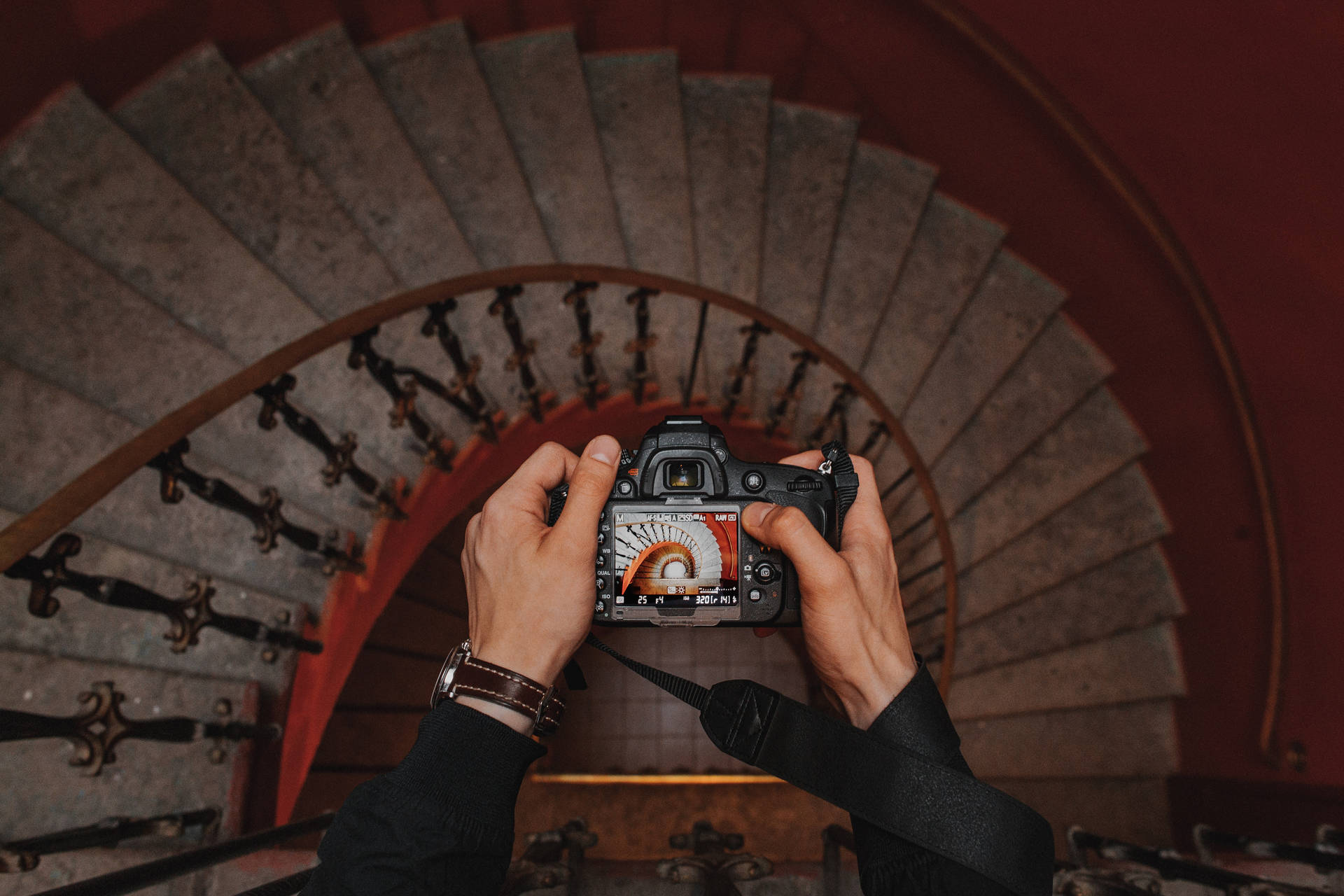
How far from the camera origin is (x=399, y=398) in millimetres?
1991

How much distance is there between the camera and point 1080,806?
9.73ft

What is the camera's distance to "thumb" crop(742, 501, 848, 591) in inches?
30.5

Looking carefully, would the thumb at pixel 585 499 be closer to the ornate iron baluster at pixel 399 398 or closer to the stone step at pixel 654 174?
the ornate iron baluster at pixel 399 398

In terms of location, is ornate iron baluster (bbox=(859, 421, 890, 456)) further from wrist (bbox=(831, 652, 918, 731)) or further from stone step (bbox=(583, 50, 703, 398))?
wrist (bbox=(831, 652, 918, 731))

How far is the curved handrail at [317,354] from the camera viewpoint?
1.25 m

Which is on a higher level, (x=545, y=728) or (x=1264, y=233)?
(x=1264, y=233)

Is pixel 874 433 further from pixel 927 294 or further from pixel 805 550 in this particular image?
pixel 805 550

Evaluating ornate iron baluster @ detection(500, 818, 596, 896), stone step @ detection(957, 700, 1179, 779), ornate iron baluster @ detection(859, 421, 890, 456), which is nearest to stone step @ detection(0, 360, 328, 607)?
ornate iron baluster @ detection(500, 818, 596, 896)

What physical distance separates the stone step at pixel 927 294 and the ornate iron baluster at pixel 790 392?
39cm

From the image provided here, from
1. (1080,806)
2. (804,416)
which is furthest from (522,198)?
(1080,806)

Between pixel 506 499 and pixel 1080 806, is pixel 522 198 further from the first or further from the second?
pixel 1080 806

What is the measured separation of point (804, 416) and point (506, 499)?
2.36m

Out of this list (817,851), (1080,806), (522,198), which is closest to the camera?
(522,198)

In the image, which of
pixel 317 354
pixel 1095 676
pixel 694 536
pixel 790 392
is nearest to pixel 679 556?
pixel 694 536
